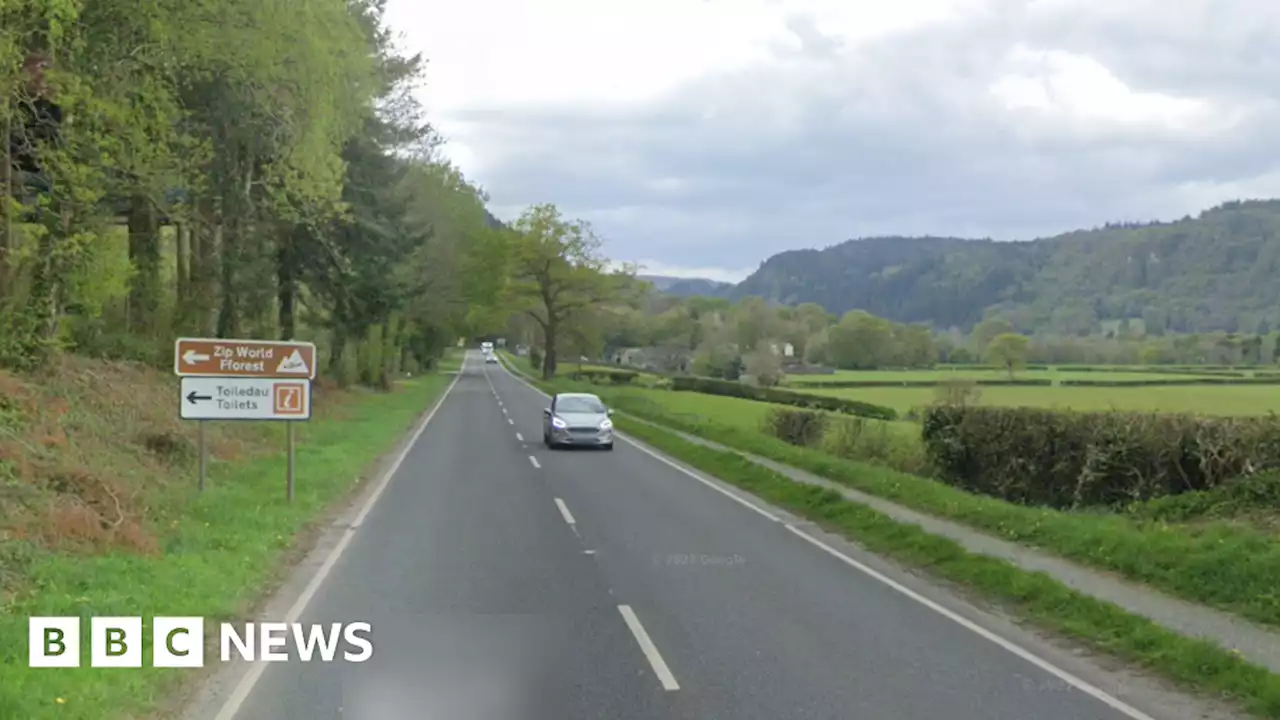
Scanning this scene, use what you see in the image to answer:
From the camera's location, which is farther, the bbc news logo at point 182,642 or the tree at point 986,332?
the tree at point 986,332

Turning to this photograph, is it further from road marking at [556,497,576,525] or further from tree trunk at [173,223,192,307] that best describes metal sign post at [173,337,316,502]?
tree trunk at [173,223,192,307]

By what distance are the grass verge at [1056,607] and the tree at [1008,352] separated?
97.9 m

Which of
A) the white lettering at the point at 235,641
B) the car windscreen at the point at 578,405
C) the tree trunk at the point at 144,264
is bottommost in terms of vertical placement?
the white lettering at the point at 235,641

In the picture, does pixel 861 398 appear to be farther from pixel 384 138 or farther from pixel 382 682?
pixel 382 682

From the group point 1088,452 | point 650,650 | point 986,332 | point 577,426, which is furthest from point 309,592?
point 986,332

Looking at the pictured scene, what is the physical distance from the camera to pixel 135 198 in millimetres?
25875

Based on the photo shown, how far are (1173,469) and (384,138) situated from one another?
102ft

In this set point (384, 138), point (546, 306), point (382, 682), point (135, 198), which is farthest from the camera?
point (546, 306)

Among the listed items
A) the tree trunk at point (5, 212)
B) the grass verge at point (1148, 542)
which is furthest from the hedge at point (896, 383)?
the tree trunk at point (5, 212)

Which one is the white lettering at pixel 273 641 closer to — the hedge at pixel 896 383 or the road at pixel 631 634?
the road at pixel 631 634

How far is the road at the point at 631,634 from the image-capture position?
24.6 feet

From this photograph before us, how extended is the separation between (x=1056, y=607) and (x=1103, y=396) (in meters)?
59.4

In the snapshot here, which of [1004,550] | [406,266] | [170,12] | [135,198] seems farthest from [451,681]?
[406,266]

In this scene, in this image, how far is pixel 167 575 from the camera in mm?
10703
